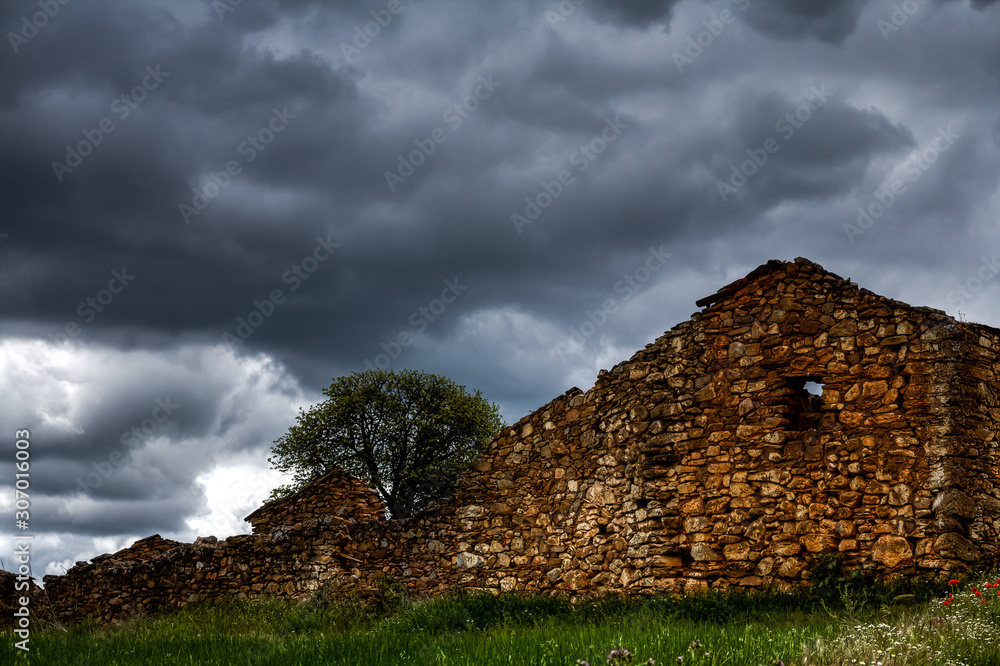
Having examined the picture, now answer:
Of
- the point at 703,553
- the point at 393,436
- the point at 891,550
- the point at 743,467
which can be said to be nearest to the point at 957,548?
the point at 891,550

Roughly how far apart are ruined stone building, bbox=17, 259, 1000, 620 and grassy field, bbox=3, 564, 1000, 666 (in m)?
0.62

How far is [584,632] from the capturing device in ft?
24.3

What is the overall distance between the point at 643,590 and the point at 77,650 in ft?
23.3

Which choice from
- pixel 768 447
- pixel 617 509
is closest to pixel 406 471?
pixel 617 509

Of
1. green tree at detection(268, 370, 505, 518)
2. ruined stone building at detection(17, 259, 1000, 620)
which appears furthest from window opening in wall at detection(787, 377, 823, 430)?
green tree at detection(268, 370, 505, 518)

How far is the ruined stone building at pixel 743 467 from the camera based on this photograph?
9.44 metres

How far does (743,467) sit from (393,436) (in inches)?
718

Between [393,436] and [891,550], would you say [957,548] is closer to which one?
[891,550]

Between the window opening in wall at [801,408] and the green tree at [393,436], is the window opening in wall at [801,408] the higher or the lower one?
the lower one

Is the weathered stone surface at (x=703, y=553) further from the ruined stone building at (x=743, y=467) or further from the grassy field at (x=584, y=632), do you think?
the grassy field at (x=584, y=632)

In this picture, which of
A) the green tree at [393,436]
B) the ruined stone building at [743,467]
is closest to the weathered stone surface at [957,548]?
the ruined stone building at [743,467]

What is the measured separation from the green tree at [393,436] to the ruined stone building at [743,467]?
12.7m

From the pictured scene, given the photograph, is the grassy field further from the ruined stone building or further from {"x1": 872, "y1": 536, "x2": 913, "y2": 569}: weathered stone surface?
the ruined stone building

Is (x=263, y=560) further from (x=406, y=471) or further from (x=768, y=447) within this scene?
(x=406, y=471)
